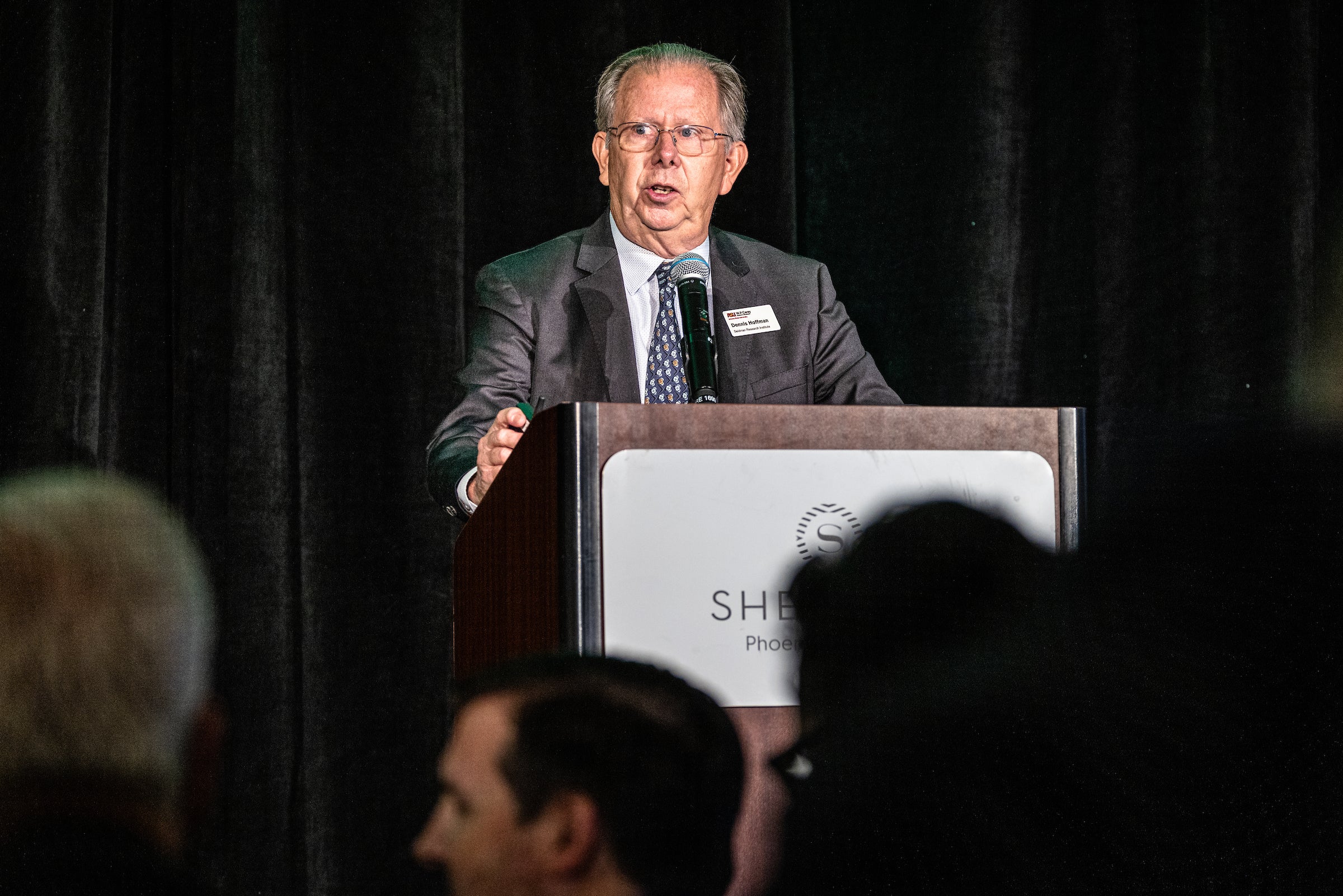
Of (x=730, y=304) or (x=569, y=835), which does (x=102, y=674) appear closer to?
(x=730, y=304)

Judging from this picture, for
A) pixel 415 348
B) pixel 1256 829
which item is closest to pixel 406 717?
pixel 415 348

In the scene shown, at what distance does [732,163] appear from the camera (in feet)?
6.15

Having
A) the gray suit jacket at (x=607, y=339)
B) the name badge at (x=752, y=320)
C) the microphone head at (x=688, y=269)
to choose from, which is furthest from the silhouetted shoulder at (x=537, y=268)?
the microphone head at (x=688, y=269)

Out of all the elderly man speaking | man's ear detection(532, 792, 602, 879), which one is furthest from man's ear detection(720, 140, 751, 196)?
man's ear detection(532, 792, 602, 879)

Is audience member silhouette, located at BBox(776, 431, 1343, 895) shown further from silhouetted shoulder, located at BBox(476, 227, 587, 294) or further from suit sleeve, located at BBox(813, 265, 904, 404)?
silhouetted shoulder, located at BBox(476, 227, 587, 294)

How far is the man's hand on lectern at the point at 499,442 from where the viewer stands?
1.06 m

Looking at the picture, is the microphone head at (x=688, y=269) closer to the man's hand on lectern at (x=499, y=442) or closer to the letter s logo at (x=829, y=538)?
the man's hand on lectern at (x=499, y=442)

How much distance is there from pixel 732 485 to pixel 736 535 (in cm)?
4

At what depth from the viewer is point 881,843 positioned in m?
0.75

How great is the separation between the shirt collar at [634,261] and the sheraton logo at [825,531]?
0.99 metres

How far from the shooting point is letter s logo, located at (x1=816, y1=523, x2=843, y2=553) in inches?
33.6

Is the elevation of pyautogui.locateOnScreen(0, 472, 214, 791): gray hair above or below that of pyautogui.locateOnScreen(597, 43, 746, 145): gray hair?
below

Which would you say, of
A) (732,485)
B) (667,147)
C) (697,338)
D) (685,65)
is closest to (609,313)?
(667,147)

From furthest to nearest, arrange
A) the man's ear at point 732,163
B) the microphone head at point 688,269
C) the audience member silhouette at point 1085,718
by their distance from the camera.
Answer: the man's ear at point 732,163
the microphone head at point 688,269
the audience member silhouette at point 1085,718
